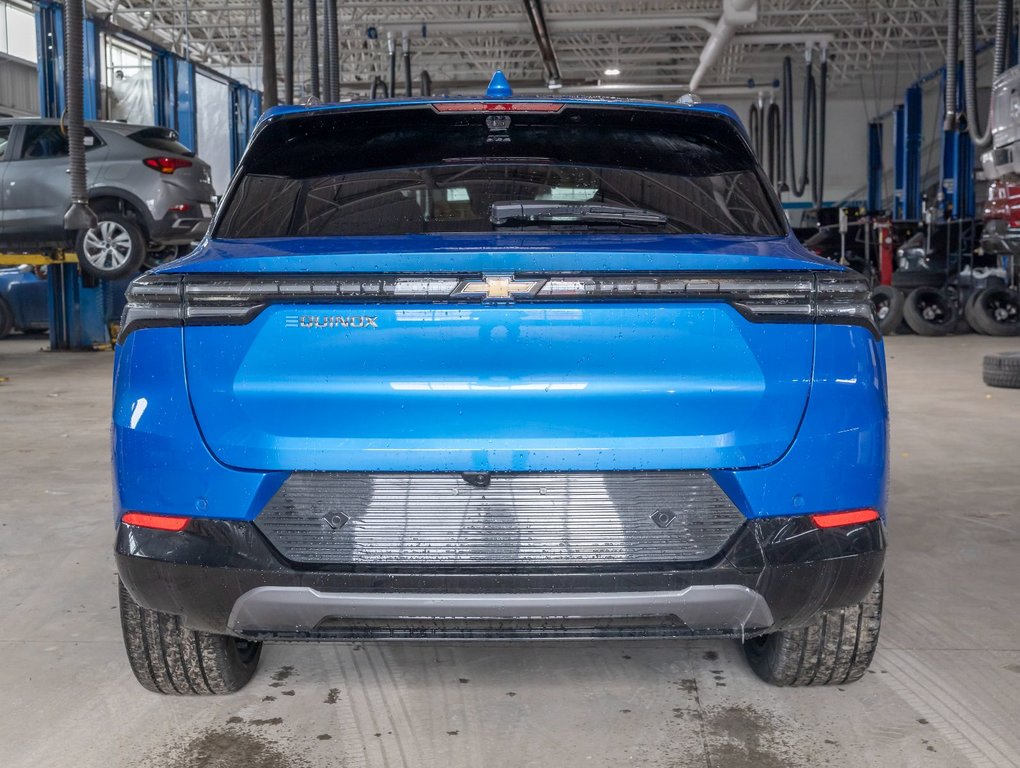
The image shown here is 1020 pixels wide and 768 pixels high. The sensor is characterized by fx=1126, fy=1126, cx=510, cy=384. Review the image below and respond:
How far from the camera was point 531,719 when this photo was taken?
2.63 m

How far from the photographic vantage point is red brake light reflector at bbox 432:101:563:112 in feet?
9.01

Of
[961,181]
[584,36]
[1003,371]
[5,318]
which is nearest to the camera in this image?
[1003,371]

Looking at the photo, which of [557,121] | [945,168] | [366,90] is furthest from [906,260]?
[557,121]

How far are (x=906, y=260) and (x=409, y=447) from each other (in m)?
15.9

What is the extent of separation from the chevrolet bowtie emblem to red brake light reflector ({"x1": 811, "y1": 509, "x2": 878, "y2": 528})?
694mm

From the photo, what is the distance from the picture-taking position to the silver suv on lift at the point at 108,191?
10.7 metres

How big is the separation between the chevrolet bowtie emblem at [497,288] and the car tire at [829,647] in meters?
1.02

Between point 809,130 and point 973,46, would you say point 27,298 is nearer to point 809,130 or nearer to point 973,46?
point 973,46

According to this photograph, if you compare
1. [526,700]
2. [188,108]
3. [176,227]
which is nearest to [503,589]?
[526,700]

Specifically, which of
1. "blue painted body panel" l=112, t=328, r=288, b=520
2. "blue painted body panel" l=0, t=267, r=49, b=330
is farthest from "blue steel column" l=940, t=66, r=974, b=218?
"blue painted body panel" l=112, t=328, r=288, b=520

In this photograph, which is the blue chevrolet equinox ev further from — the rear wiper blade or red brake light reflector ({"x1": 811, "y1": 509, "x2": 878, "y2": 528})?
the rear wiper blade

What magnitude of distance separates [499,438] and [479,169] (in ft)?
3.28

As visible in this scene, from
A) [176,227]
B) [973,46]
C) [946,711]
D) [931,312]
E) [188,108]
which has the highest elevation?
[188,108]

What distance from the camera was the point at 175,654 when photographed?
2605mm
